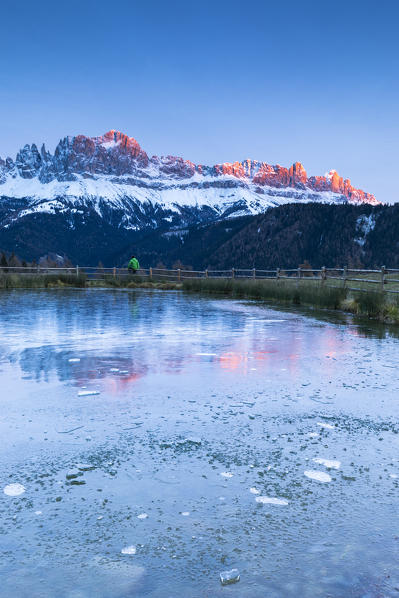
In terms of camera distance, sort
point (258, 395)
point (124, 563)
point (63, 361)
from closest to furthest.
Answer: point (124, 563) < point (258, 395) < point (63, 361)

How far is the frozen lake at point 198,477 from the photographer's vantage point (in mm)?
2896

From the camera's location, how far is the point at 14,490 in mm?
3871

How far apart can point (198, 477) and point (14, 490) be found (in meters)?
1.29

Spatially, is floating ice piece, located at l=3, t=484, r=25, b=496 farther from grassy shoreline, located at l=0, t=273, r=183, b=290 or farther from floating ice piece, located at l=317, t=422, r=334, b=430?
grassy shoreline, located at l=0, t=273, r=183, b=290

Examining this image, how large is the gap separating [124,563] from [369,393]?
4639 millimetres

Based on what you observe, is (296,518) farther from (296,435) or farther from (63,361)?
(63,361)

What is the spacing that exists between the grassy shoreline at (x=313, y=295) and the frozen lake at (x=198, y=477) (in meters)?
7.84

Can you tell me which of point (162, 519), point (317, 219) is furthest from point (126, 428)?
point (317, 219)

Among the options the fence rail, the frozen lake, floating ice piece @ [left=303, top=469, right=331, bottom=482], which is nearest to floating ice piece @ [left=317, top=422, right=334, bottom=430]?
the frozen lake

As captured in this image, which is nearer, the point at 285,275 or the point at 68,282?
the point at 68,282

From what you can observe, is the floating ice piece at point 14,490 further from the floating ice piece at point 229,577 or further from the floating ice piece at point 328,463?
the floating ice piece at point 328,463

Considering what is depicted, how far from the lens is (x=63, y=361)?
902cm

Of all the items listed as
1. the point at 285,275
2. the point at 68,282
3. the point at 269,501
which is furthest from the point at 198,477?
the point at 285,275

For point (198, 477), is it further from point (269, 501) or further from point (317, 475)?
point (317, 475)
